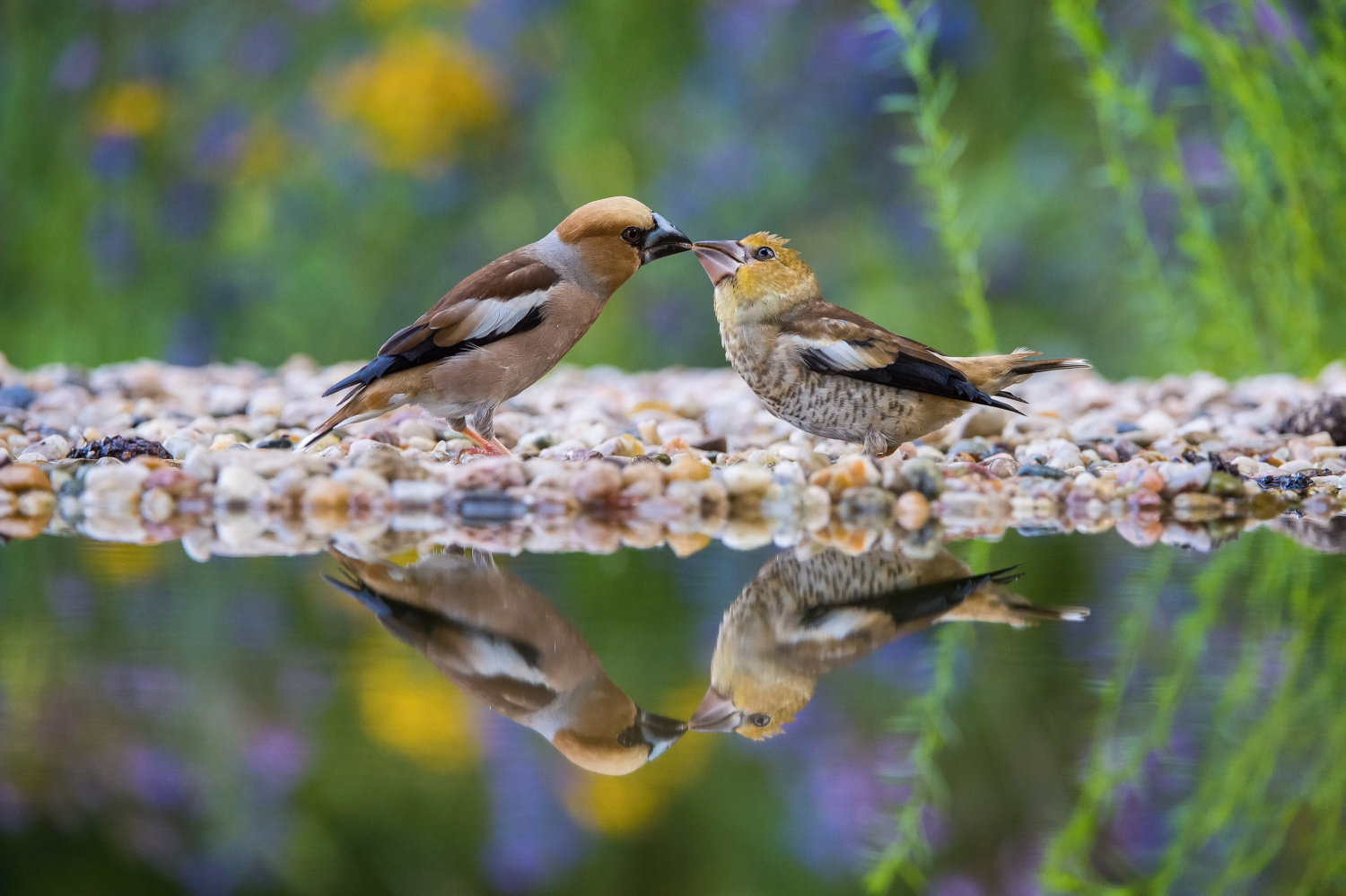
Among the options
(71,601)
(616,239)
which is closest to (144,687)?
(71,601)

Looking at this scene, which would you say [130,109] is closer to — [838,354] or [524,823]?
[838,354]

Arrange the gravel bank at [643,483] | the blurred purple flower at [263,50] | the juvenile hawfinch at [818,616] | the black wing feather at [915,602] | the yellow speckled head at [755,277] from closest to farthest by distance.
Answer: the juvenile hawfinch at [818,616] < the black wing feather at [915,602] < the gravel bank at [643,483] < the yellow speckled head at [755,277] < the blurred purple flower at [263,50]

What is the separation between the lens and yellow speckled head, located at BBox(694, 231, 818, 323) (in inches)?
124

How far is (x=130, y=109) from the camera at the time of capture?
6.55 meters

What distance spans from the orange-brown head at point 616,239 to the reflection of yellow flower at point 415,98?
3.27 m

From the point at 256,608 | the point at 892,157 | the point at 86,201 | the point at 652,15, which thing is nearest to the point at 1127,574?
the point at 256,608

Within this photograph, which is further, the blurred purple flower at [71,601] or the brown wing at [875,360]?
the brown wing at [875,360]

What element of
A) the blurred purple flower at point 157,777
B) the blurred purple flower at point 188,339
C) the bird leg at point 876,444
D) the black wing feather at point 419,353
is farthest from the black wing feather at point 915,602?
the blurred purple flower at point 188,339

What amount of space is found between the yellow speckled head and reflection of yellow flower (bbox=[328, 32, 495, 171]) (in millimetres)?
3429

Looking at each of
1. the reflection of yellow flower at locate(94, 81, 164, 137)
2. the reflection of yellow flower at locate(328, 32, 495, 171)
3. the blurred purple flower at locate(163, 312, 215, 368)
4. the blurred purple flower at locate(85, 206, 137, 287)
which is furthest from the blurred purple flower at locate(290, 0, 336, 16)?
the blurred purple flower at locate(163, 312, 215, 368)

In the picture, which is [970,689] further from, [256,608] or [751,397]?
[751,397]

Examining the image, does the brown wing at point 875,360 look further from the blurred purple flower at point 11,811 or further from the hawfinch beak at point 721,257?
the blurred purple flower at point 11,811

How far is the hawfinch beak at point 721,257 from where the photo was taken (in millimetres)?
3252

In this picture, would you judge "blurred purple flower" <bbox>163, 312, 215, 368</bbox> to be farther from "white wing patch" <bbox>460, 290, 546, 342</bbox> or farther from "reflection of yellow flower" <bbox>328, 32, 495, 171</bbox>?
"white wing patch" <bbox>460, 290, 546, 342</bbox>
